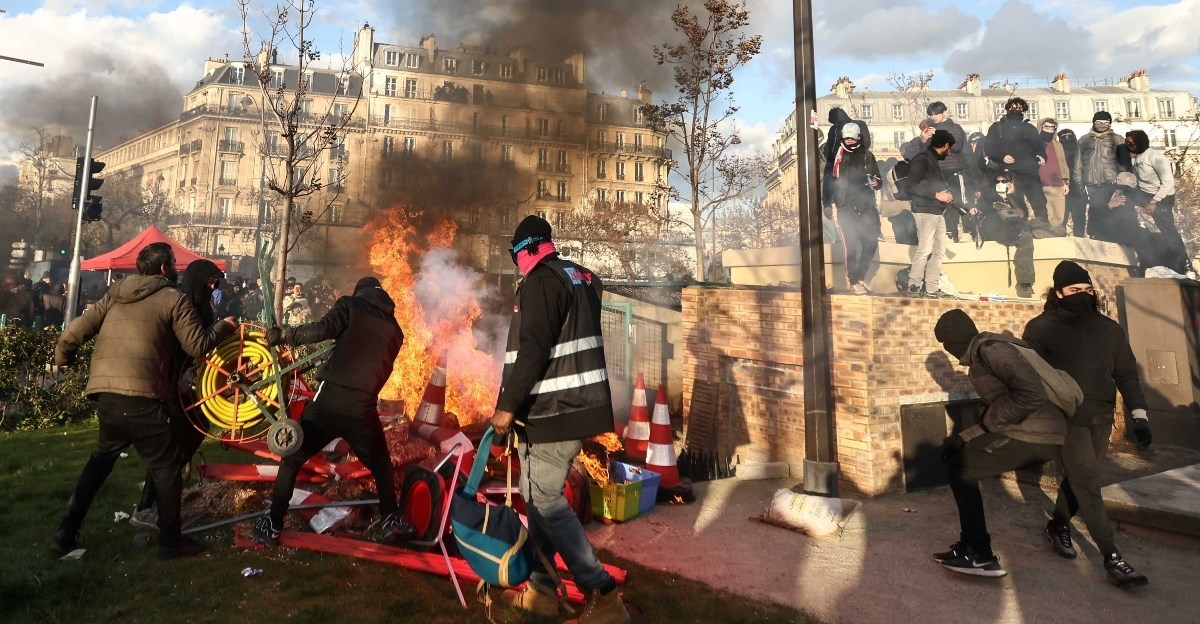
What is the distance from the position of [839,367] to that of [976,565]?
225 centimetres

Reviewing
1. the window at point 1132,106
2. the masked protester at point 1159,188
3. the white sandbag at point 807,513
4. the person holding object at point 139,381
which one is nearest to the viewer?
the person holding object at point 139,381

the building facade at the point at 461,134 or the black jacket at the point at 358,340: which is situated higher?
the building facade at the point at 461,134

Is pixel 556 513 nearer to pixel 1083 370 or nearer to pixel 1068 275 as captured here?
pixel 1083 370

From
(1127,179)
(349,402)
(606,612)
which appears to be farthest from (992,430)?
(1127,179)

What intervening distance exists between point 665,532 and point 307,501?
8.29 ft

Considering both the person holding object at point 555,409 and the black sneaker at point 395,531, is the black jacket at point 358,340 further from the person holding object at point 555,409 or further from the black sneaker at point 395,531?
the person holding object at point 555,409

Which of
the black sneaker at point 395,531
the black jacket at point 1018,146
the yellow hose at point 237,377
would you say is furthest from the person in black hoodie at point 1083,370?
the black jacket at point 1018,146

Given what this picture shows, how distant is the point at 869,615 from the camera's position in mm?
3229

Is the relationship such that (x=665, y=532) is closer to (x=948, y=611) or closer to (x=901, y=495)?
(x=948, y=611)

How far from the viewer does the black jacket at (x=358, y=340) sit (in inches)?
150

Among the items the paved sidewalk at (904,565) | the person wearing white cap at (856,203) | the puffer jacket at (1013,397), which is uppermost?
the person wearing white cap at (856,203)

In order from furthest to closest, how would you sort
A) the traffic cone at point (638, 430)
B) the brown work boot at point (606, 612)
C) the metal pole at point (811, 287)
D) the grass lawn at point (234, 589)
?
the traffic cone at point (638, 430) < the metal pole at point (811, 287) < the grass lawn at point (234, 589) < the brown work boot at point (606, 612)

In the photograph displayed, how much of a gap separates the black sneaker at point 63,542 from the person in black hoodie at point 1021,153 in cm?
1144

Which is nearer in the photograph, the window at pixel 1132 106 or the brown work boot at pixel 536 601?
the brown work boot at pixel 536 601
